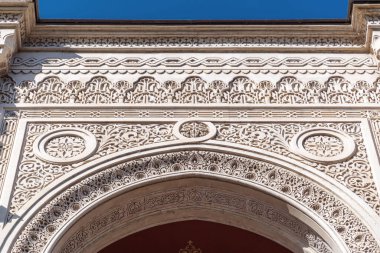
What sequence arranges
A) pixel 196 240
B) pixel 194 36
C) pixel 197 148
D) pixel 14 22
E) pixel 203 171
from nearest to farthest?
pixel 203 171
pixel 197 148
pixel 196 240
pixel 14 22
pixel 194 36

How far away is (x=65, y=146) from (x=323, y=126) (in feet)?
6.28

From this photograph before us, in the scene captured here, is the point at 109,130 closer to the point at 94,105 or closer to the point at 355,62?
the point at 94,105

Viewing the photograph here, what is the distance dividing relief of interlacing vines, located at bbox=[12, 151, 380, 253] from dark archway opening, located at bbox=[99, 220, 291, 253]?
72 centimetres

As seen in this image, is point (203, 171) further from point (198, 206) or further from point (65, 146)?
point (65, 146)

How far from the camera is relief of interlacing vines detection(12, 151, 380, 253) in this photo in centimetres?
449

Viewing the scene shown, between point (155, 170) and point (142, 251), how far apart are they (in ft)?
3.64

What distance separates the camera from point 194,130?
526cm

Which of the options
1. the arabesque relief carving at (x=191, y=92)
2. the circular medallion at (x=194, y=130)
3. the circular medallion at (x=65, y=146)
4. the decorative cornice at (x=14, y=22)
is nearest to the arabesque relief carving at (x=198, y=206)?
the circular medallion at (x=194, y=130)

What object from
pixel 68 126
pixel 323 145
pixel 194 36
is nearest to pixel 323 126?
pixel 323 145

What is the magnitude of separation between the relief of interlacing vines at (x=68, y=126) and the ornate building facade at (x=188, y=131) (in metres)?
0.01

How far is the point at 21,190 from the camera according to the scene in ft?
15.6

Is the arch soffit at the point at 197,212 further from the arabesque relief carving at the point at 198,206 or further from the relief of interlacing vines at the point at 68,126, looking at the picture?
the relief of interlacing vines at the point at 68,126

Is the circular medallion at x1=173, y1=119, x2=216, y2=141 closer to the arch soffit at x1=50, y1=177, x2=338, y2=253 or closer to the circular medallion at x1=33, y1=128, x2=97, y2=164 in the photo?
the arch soffit at x1=50, y1=177, x2=338, y2=253

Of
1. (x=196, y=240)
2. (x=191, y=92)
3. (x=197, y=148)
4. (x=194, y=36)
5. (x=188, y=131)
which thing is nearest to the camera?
(x=197, y=148)
